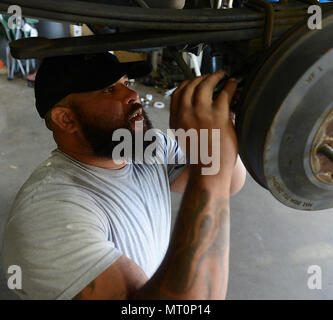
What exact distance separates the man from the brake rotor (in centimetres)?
4

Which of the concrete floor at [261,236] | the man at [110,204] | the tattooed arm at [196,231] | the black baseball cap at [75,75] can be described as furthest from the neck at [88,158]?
the concrete floor at [261,236]

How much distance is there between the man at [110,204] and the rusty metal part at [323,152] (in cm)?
11

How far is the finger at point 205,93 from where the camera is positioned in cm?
51

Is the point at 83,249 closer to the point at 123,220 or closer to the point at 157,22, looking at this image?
the point at 123,220

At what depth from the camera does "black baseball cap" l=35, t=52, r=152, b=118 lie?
77cm

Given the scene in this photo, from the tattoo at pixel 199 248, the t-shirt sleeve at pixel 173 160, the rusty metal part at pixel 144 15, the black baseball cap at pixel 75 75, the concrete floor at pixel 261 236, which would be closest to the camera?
the rusty metal part at pixel 144 15


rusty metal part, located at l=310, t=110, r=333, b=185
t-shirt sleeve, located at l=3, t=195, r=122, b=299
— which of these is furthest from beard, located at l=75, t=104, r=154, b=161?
rusty metal part, located at l=310, t=110, r=333, b=185

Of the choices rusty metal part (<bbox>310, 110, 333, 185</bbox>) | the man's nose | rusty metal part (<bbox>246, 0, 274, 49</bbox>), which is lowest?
rusty metal part (<bbox>310, 110, 333, 185</bbox>)

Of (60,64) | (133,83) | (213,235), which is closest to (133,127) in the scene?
(60,64)

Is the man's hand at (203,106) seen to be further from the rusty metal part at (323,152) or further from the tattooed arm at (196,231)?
the rusty metal part at (323,152)

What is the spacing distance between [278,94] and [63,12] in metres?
0.29

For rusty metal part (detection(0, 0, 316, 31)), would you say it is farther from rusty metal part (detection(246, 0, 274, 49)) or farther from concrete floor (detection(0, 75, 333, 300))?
concrete floor (detection(0, 75, 333, 300))

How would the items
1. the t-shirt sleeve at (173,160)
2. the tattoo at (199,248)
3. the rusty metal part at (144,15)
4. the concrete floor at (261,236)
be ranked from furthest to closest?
the concrete floor at (261,236), the t-shirt sleeve at (173,160), the tattoo at (199,248), the rusty metal part at (144,15)

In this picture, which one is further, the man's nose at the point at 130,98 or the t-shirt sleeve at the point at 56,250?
the man's nose at the point at 130,98
